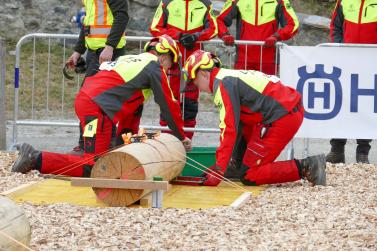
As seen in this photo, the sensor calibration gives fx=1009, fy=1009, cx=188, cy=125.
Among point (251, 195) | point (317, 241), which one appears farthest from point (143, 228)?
point (251, 195)

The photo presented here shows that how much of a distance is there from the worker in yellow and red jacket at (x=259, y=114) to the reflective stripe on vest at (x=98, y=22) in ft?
5.25

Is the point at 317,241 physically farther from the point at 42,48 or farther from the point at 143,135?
the point at 42,48

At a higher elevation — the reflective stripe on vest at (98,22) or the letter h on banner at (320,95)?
the reflective stripe on vest at (98,22)

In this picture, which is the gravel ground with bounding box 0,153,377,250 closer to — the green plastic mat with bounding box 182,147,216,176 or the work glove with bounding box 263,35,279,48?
the green plastic mat with bounding box 182,147,216,176

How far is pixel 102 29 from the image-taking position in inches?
412

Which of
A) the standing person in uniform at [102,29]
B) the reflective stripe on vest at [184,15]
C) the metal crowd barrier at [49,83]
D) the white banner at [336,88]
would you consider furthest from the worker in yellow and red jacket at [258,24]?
the metal crowd barrier at [49,83]

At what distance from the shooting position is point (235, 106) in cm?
880

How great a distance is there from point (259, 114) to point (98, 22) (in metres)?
2.30

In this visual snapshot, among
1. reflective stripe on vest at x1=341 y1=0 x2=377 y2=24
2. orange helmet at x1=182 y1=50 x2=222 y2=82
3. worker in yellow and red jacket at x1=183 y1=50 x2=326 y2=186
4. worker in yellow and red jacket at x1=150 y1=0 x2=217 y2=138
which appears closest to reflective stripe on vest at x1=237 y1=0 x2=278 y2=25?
worker in yellow and red jacket at x1=150 y1=0 x2=217 y2=138

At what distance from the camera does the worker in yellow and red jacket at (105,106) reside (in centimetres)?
913

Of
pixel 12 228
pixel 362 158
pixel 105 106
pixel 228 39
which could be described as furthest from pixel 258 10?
pixel 12 228

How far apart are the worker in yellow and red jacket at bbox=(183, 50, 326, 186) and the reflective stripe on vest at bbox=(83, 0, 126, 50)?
5.25 ft

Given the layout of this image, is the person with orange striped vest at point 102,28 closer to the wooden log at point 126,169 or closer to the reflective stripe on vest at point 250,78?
the reflective stripe on vest at point 250,78

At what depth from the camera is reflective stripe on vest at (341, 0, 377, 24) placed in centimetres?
1082
